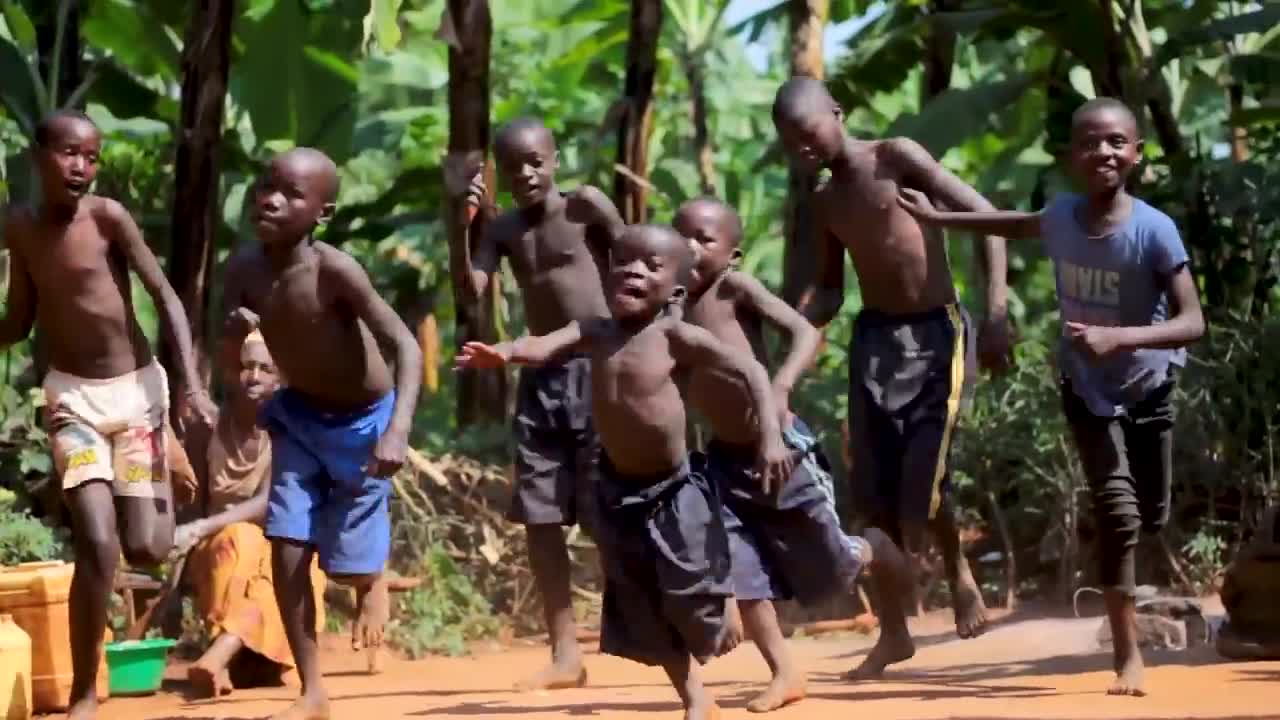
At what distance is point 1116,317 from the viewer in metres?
5.95

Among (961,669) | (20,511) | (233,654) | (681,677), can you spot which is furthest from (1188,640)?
(20,511)

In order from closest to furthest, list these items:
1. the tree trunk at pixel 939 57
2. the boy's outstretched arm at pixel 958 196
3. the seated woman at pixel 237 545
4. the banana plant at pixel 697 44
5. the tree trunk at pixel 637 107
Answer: the boy's outstretched arm at pixel 958 196
the seated woman at pixel 237 545
the tree trunk at pixel 637 107
the tree trunk at pixel 939 57
the banana plant at pixel 697 44

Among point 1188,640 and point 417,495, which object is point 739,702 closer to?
point 1188,640

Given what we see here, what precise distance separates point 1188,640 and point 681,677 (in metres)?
2.79

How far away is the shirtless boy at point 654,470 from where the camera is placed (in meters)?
5.29

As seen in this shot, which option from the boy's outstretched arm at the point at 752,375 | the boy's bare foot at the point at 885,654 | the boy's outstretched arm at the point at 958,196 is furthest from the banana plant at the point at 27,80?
the boy's outstretched arm at the point at 752,375

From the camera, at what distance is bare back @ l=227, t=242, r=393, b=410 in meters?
5.80

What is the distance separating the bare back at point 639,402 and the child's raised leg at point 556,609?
1.38 m

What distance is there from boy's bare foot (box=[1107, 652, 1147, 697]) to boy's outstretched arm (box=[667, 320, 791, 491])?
49.4 inches

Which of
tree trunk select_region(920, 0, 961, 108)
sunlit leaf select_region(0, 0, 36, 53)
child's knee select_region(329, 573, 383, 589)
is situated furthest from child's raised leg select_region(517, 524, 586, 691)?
tree trunk select_region(920, 0, 961, 108)

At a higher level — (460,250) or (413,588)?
(460,250)

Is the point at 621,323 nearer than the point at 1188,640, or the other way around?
the point at 621,323

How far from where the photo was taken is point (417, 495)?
9453 mm

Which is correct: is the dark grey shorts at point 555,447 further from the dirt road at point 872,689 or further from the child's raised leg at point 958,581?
the child's raised leg at point 958,581
